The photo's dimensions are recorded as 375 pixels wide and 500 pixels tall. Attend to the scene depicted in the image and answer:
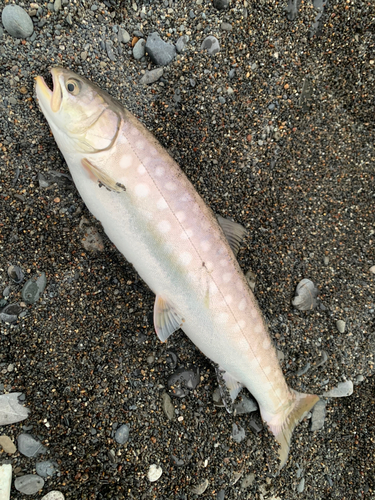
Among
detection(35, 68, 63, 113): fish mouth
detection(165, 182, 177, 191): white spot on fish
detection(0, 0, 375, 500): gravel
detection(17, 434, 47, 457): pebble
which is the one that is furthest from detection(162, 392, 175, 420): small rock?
detection(35, 68, 63, 113): fish mouth

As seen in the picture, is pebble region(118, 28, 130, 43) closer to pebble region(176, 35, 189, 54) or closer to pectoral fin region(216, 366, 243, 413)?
pebble region(176, 35, 189, 54)

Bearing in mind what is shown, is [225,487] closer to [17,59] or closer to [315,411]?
[315,411]

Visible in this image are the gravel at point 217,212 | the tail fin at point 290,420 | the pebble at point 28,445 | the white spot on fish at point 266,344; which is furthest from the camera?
the tail fin at point 290,420

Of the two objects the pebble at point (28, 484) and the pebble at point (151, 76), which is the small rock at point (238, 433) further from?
the pebble at point (151, 76)

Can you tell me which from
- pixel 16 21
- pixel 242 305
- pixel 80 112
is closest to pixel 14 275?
pixel 80 112

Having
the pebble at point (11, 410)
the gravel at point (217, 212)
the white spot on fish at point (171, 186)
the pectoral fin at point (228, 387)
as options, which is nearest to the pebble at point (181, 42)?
the gravel at point (217, 212)

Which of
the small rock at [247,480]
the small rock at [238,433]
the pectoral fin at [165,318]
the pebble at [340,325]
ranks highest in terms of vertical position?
the pectoral fin at [165,318]
